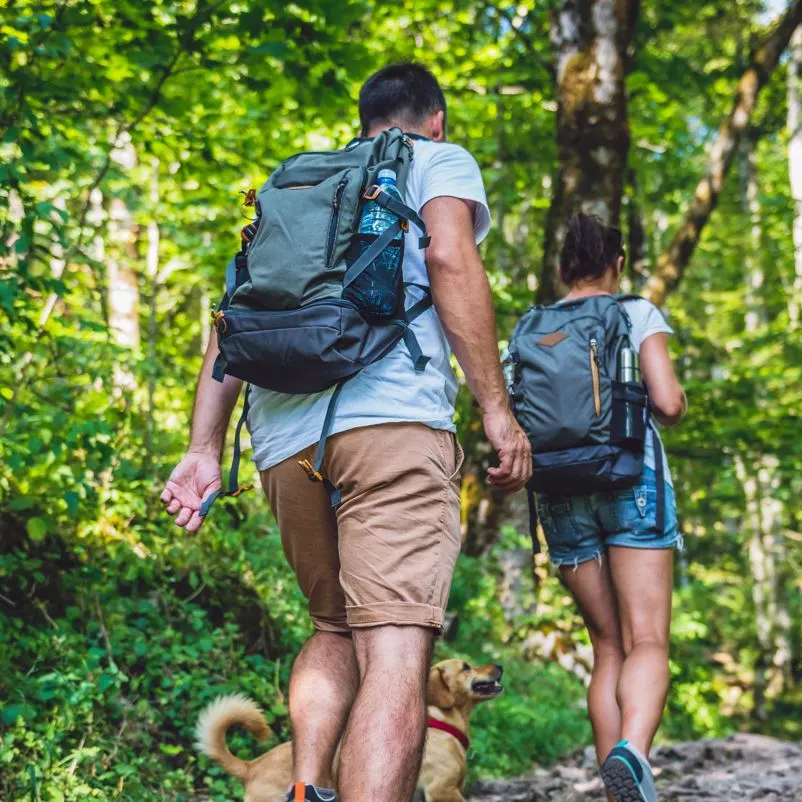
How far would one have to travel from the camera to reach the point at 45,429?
15.3ft

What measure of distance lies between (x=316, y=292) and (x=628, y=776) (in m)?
1.97

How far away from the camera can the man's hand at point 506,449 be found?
2.76 metres

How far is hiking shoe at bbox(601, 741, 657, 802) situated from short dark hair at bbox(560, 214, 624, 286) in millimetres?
Result: 1862

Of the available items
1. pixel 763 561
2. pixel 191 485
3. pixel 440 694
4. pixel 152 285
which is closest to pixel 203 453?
pixel 191 485

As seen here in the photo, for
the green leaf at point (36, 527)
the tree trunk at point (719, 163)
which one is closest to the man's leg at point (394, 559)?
the green leaf at point (36, 527)

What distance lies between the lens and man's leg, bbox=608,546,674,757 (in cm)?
351

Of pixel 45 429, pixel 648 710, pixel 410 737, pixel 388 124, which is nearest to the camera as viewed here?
pixel 410 737

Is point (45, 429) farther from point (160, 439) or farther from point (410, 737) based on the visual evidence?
point (410, 737)

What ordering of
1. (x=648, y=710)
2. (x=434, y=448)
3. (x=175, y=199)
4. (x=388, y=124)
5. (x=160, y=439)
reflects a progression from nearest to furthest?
(x=434, y=448)
(x=388, y=124)
(x=648, y=710)
(x=160, y=439)
(x=175, y=199)

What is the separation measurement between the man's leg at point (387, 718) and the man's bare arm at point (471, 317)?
0.59m

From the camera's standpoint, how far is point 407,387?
258 centimetres

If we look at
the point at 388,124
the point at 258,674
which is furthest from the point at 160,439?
the point at 388,124

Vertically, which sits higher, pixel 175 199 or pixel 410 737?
pixel 175 199

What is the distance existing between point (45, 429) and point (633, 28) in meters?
5.00
